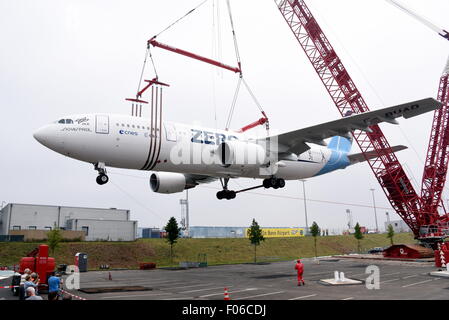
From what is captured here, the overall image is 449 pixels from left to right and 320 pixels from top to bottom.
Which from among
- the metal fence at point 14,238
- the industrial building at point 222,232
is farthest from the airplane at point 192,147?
the industrial building at point 222,232

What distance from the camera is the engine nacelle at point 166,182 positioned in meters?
27.1

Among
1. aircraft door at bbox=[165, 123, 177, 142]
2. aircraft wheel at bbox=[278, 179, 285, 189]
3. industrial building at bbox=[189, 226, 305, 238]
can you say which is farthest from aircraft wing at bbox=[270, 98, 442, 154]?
industrial building at bbox=[189, 226, 305, 238]

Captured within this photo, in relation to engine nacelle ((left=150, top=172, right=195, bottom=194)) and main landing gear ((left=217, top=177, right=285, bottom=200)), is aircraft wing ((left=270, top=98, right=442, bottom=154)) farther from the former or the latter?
engine nacelle ((left=150, top=172, right=195, bottom=194))

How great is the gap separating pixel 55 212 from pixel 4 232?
27.0 ft

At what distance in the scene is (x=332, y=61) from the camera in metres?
48.1

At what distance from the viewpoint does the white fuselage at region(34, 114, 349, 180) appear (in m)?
18.8

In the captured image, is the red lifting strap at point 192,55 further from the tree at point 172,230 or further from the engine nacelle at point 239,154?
the tree at point 172,230

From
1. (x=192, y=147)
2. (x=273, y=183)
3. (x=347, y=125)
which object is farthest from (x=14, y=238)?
(x=347, y=125)

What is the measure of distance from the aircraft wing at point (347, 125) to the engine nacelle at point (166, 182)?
8554mm
